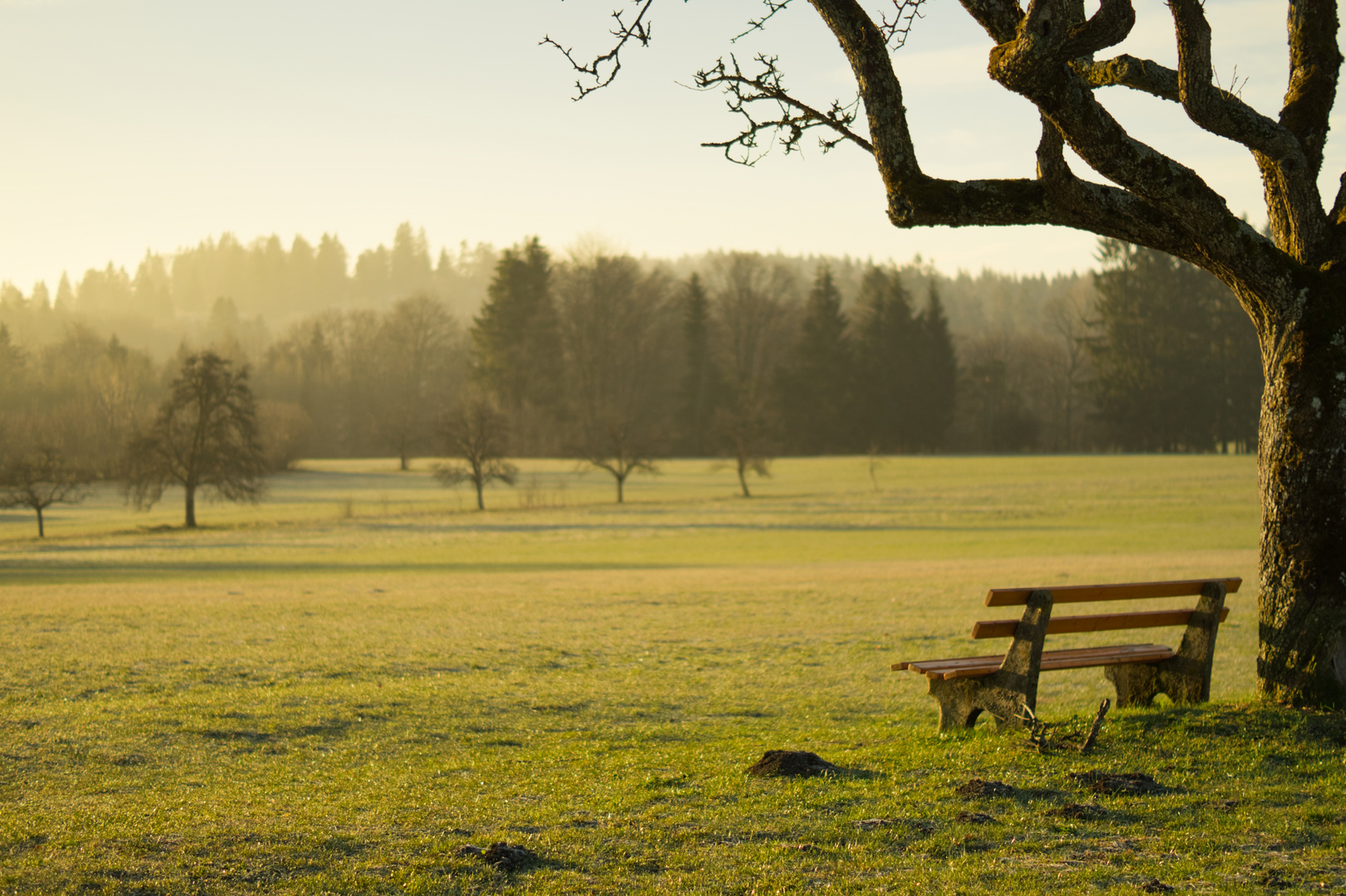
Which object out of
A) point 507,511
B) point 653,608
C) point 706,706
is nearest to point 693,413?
point 507,511

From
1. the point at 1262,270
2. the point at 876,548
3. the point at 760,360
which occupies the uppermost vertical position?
the point at 760,360

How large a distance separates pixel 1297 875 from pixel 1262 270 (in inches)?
140

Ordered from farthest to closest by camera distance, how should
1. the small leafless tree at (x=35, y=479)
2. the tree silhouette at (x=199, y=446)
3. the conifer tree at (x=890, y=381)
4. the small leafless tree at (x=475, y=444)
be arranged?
the conifer tree at (x=890, y=381)
the small leafless tree at (x=475, y=444)
the tree silhouette at (x=199, y=446)
the small leafless tree at (x=35, y=479)

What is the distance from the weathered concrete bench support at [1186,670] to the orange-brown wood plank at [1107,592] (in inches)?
4.6

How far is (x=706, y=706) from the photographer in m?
8.83

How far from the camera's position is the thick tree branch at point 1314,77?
21.6 ft

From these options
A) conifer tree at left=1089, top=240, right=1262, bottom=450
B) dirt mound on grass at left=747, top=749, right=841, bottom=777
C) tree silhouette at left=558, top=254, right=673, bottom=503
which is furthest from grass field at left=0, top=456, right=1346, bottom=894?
conifer tree at left=1089, top=240, right=1262, bottom=450

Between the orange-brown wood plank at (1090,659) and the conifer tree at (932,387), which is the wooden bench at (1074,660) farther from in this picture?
the conifer tree at (932,387)

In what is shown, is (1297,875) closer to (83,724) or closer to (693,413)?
(83,724)

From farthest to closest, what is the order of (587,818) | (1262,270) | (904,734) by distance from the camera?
(904,734) → (1262,270) → (587,818)

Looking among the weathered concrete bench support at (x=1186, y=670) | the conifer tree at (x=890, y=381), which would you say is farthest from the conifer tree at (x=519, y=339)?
the weathered concrete bench support at (x=1186, y=670)

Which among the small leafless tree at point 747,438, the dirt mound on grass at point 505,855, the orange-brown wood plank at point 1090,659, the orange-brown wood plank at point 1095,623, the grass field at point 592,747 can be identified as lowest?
the grass field at point 592,747

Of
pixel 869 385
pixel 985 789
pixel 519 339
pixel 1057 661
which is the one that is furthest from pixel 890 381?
pixel 985 789

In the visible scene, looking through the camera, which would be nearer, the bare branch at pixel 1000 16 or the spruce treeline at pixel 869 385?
the bare branch at pixel 1000 16
